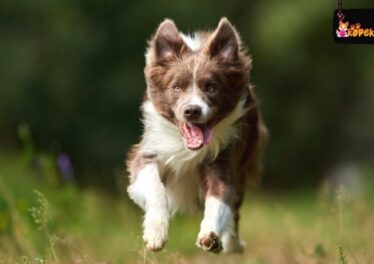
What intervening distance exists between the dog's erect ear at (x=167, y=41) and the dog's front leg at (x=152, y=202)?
32.8 inches

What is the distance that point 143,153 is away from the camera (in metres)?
8.62

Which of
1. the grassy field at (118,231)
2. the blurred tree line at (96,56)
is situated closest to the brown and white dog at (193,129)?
the grassy field at (118,231)

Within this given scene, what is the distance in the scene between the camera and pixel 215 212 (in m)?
8.02

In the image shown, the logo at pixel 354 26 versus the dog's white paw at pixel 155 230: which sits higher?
the logo at pixel 354 26

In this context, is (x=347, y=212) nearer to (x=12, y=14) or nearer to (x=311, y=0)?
(x=311, y=0)

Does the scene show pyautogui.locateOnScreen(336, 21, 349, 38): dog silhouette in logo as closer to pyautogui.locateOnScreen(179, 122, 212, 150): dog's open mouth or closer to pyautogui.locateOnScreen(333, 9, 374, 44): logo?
pyautogui.locateOnScreen(333, 9, 374, 44): logo

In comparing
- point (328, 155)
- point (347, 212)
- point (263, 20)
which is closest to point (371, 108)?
point (328, 155)

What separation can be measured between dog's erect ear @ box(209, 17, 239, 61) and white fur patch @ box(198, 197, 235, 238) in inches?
41.8

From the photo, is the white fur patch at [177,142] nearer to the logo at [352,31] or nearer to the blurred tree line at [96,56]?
the logo at [352,31]

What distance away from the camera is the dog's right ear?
843 cm

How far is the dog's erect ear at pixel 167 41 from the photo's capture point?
8.43 meters

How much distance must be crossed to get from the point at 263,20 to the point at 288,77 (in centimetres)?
209

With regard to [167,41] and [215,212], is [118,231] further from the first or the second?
[215,212]

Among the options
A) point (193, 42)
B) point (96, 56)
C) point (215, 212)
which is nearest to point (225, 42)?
point (193, 42)
